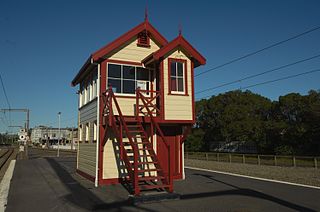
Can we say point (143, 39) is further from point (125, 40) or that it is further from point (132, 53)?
point (125, 40)

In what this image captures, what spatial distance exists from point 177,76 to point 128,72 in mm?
2377

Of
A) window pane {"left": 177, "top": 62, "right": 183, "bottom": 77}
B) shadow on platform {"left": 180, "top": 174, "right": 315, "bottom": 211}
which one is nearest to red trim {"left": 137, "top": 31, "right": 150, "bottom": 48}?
window pane {"left": 177, "top": 62, "right": 183, "bottom": 77}

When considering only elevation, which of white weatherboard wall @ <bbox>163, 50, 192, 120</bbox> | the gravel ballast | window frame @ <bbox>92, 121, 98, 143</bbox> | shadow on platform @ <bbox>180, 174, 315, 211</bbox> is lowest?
the gravel ballast

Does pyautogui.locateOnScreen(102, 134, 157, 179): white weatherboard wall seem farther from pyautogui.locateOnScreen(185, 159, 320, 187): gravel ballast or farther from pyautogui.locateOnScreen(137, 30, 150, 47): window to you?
pyautogui.locateOnScreen(185, 159, 320, 187): gravel ballast

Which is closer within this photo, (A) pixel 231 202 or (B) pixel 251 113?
(A) pixel 231 202

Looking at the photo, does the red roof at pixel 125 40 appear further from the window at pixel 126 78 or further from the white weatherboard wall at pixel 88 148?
the white weatherboard wall at pixel 88 148

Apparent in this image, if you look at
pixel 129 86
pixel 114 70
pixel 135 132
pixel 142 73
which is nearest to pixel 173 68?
pixel 142 73

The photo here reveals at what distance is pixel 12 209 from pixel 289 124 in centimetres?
3402

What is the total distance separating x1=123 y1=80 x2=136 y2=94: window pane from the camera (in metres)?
13.7

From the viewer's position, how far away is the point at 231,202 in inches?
364

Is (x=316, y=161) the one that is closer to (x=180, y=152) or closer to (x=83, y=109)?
(x=180, y=152)

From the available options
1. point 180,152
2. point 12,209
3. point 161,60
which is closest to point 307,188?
point 180,152

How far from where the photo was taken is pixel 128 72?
45.7 feet

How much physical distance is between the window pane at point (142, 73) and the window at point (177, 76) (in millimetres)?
1432
